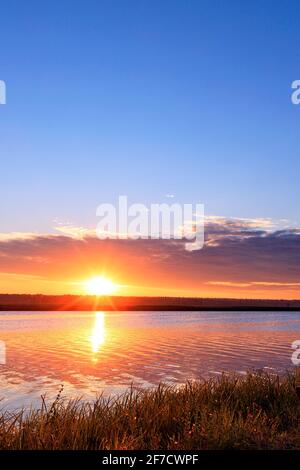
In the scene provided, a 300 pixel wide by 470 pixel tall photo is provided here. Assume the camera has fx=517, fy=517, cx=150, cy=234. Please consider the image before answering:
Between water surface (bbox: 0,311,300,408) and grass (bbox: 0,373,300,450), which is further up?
grass (bbox: 0,373,300,450)

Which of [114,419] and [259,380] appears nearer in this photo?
[114,419]

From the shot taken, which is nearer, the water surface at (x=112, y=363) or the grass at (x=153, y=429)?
the grass at (x=153, y=429)

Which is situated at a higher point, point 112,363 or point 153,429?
point 153,429

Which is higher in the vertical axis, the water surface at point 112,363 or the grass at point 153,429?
the grass at point 153,429

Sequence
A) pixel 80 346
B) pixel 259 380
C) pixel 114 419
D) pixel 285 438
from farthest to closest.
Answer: pixel 80 346 < pixel 259 380 < pixel 114 419 < pixel 285 438

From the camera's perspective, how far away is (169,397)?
46.9ft

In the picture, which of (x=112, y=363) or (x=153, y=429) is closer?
(x=153, y=429)

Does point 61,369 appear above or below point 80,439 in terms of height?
below

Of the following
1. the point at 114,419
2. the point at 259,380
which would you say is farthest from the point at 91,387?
the point at 114,419

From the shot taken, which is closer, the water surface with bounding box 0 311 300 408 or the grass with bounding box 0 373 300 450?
the grass with bounding box 0 373 300 450
